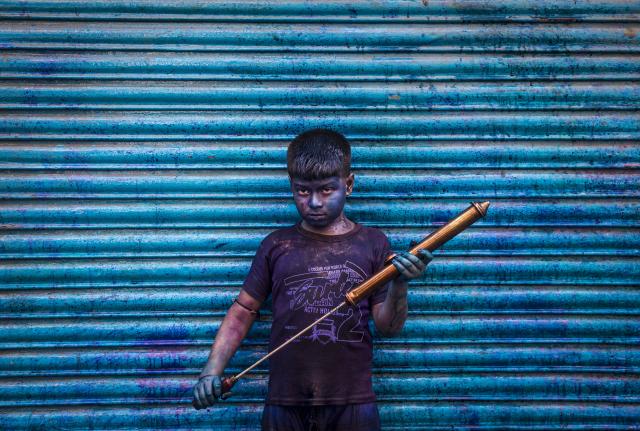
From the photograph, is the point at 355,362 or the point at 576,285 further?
the point at 576,285

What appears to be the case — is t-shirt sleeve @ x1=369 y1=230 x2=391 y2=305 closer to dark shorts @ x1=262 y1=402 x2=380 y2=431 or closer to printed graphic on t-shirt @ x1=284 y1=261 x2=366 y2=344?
printed graphic on t-shirt @ x1=284 y1=261 x2=366 y2=344

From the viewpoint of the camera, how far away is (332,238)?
248 centimetres

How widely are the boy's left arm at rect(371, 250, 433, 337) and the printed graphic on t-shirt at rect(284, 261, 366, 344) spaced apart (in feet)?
0.48

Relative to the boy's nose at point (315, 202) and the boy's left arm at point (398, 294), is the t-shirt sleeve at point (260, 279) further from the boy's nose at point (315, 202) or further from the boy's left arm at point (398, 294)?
the boy's left arm at point (398, 294)

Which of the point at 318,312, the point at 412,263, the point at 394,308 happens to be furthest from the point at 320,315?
the point at 412,263

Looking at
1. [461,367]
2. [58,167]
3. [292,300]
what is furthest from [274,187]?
[461,367]

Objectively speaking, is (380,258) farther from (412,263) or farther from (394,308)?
(412,263)

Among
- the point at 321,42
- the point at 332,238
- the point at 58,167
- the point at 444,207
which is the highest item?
the point at 321,42

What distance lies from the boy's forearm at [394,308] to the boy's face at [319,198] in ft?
1.60

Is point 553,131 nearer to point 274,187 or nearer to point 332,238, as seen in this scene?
point 332,238

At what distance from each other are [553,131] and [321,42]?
1.58m

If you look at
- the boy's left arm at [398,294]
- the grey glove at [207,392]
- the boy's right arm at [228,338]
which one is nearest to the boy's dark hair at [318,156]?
the boy's left arm at [398,294]

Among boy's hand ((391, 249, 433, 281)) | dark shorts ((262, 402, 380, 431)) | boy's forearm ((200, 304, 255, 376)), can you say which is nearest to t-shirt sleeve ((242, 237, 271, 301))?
boy's forearm ((200, 304, 255, 376))

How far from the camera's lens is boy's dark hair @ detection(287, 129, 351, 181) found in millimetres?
2311
